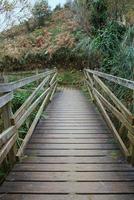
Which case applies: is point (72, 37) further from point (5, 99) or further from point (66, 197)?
point (66, 197)

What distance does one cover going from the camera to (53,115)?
762cm

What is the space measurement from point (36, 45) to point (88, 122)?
1367 centimetres

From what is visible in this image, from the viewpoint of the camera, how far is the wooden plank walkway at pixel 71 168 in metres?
3.26

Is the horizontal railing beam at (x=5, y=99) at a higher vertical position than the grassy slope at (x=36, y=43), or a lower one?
lower

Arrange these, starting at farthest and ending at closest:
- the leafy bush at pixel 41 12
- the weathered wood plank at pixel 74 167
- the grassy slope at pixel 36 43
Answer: the leafy bush at pixel 41 12, the grassy slope at pixel 36 43, the weathered wood plank at pixel 74 167

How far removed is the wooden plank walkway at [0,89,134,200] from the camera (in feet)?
10.7

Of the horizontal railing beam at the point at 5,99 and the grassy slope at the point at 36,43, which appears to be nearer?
the horizontal railing beam at the point at 5,99

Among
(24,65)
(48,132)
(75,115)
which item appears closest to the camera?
(48,132)

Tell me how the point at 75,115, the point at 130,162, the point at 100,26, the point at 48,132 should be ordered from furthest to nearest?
the point at 100,26 → the point at 75,115 → the point at 48,132 → the point at 130,162

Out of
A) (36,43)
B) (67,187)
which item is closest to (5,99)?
(67,187)

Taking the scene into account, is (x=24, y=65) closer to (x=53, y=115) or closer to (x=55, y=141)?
(x=53, y=115)

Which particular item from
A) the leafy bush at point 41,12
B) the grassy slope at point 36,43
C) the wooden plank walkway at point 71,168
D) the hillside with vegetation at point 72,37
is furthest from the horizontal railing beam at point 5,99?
the leafy bush at point 41,12

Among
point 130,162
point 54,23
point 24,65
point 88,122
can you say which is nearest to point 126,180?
point 130,162

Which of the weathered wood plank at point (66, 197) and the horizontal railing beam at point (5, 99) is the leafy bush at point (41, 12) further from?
the weathered wood plank at point (66, 197)
